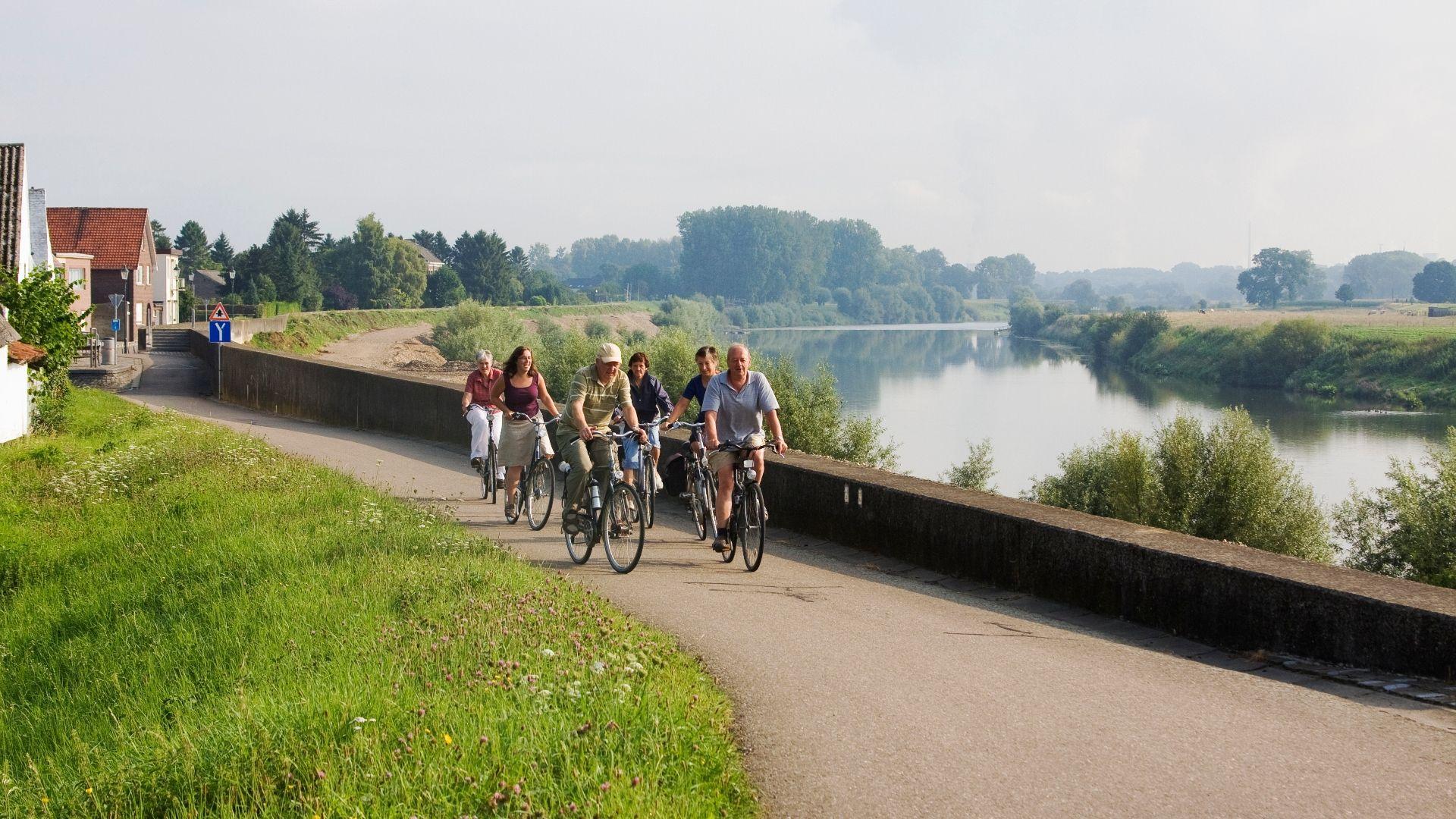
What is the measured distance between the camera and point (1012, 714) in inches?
223

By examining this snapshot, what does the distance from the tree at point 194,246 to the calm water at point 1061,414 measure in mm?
68816

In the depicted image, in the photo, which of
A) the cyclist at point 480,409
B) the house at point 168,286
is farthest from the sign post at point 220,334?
the house at point 168,286

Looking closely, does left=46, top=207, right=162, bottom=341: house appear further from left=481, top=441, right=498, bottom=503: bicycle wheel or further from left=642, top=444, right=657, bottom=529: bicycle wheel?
left=642, top=444, right=657, bottom=529: bicycle wheel

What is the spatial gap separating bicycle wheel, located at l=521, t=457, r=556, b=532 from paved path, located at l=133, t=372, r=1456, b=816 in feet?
8.72

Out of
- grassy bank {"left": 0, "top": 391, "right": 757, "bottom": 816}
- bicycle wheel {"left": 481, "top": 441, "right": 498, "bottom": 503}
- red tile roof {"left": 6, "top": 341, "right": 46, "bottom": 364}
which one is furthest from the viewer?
red tile roof {"left": 6, "top": 341, "right": 46, "bottom": 364}

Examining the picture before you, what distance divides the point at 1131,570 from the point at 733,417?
3.01m

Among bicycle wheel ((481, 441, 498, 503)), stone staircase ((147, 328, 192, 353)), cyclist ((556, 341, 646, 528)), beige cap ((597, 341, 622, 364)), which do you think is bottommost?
stone staircase ((147, 328, 192, 353))

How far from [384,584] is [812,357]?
10291 centimetres

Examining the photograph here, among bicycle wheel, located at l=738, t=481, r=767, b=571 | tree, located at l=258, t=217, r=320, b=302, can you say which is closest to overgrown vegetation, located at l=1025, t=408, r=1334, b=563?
bicycle wheel, located at l=738, t=481, r=767, b=571

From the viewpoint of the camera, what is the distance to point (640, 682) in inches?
224

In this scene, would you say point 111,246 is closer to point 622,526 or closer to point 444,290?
point 444,290

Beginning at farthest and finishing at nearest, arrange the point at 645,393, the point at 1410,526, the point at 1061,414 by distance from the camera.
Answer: the point at 1061,414
the point at 1410,526
the point at 645,393

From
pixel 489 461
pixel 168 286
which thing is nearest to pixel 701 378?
pixel 489 461

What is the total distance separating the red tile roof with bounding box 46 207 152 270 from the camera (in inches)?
2827
